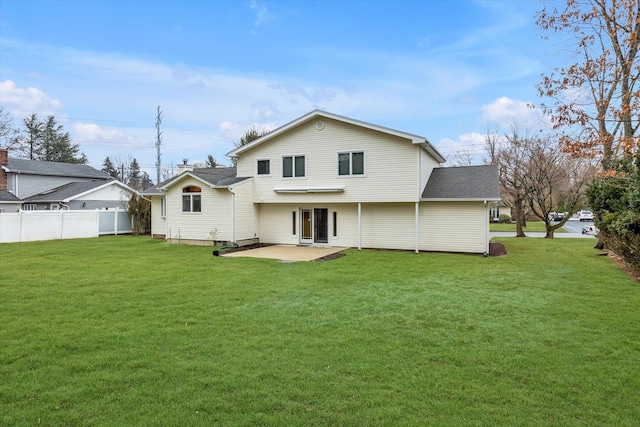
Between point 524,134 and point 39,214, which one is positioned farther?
point 524,134

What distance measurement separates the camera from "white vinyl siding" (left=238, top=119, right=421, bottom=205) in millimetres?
15188

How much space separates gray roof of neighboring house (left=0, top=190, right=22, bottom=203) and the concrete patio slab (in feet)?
69.0

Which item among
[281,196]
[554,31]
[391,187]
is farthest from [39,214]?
[554,31]

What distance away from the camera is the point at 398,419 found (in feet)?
10.1

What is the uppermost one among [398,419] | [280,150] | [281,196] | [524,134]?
[524,134]

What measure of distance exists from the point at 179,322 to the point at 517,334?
16.7 feet

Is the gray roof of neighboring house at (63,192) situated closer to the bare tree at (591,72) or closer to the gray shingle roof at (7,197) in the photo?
the gray shingle roof at (7,197)

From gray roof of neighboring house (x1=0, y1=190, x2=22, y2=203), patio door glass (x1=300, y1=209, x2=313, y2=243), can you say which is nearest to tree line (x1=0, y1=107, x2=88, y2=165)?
gray roof of neighboring house (x1=0, y1=190, x2=22, y2=203)

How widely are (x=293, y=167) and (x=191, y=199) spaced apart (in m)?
5.15

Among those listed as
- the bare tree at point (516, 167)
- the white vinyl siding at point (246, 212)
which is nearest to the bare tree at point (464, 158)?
the bare tree at point (516, 167)

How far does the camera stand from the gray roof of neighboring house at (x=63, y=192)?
26328 millimetres

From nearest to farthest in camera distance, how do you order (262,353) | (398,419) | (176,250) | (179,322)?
(398,419)
(262,353)
(179,322)
(176,250)

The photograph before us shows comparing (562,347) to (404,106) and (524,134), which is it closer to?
(404,106)

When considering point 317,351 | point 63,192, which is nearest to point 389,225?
point 317,351
